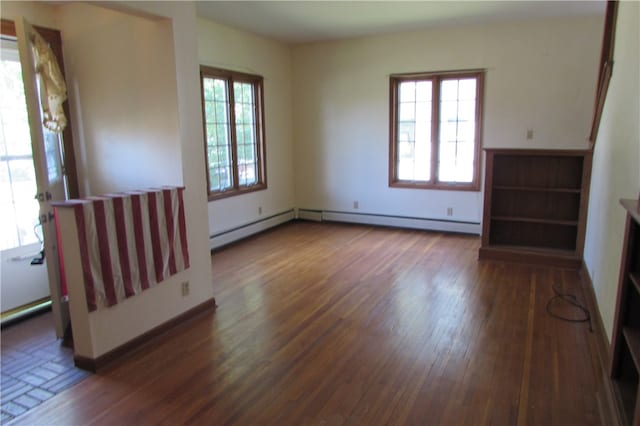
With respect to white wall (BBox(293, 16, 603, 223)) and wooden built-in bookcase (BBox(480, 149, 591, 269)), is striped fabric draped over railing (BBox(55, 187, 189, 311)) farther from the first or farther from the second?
white wall (BBox(293, 16, 603, 223))

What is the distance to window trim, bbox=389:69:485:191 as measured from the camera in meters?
5.75

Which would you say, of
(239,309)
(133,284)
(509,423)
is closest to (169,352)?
(133,284)

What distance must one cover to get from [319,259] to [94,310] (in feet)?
8.92

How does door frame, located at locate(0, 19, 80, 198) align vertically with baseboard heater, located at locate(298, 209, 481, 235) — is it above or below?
above

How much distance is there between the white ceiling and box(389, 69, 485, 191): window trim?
0.63 m

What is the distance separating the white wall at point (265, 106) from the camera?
17.4ft

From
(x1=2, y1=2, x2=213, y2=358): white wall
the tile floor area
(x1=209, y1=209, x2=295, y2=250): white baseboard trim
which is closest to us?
the tile floor area

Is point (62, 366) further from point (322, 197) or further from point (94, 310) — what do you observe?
point (322, 197)

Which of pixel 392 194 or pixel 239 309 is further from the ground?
pixel 392 194

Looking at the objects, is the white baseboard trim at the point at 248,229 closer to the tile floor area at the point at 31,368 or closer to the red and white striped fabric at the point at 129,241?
the red and white striped fabric at the point at 129,241

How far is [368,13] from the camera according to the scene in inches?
196

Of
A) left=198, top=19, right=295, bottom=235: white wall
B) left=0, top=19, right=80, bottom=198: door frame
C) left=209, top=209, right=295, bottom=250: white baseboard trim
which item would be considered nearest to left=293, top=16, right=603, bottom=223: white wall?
left=198, top=19, right=295, bottom=235: white wall

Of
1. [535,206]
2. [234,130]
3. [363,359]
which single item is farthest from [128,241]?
[535,206]

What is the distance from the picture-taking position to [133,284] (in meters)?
2.97
